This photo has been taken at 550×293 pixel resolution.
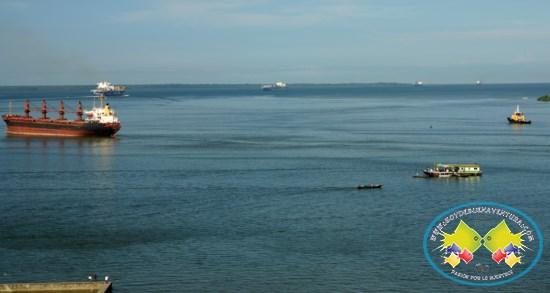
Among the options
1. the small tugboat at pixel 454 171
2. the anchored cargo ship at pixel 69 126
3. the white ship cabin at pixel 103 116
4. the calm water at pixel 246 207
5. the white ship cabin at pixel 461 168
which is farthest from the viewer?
the white ship cabin at pixel 103 116

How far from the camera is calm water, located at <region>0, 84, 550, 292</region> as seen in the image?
38094 millimetres

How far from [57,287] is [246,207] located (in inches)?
805

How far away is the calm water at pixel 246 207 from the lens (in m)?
38.1

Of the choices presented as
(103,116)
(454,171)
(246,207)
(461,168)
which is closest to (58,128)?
(103,116)

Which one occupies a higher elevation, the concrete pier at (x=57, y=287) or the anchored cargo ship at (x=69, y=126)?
the anchored cargo ship at (x=69, y=126)

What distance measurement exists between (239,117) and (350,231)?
10683 cm

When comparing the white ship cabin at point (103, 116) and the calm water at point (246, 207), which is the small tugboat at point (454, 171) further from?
the white ship cabin at point (103, 116)

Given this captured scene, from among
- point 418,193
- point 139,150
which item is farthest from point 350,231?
A: point 139,150

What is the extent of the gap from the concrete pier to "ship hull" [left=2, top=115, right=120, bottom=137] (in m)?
73.3

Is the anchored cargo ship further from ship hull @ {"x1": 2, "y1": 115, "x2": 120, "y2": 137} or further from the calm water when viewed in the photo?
the calm water

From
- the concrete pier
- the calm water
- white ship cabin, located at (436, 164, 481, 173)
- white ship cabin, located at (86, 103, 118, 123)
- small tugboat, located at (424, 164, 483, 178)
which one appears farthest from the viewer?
white ship cabin, located at (86, 103, 118, 123)

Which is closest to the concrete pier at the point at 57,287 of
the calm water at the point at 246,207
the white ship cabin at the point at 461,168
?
the calm water at the point at 246,207

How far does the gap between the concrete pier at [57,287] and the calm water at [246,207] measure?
6.07 ft

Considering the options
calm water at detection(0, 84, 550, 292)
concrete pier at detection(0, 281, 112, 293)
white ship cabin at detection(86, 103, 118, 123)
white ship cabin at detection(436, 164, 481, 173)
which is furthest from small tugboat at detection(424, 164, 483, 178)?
white ship cabin at detection(86, 103, 118, 123)
